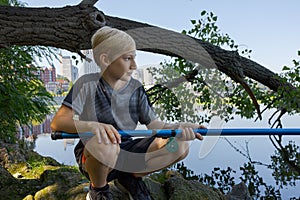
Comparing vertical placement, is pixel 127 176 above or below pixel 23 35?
below

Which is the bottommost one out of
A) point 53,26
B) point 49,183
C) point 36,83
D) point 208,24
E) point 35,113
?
point 49,183

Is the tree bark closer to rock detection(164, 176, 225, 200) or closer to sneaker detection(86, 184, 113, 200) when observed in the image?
rock detection(164, 176, 225, 200)

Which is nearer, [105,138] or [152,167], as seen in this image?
[105,138]

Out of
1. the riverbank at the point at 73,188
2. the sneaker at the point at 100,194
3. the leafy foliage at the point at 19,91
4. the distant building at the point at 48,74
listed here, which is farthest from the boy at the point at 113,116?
the distant building at the point at 48,74

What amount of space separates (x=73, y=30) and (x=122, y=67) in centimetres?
73

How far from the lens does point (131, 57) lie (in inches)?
30.9

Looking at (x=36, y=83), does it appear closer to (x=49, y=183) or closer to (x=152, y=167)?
(x=49, y=183)

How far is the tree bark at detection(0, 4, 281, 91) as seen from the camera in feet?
4.64

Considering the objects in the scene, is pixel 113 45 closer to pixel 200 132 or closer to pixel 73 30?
pixel 200 132

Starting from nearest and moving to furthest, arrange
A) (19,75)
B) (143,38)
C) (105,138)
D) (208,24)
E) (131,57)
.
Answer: (105,138) → (131,57) → (143,38) → (208,24) → (19,75)

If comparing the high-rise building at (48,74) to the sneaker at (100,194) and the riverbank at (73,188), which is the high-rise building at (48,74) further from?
the sneaker at (100,194)

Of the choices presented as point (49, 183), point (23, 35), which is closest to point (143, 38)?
point (23, 35)

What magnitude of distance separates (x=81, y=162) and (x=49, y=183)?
688 millimetres

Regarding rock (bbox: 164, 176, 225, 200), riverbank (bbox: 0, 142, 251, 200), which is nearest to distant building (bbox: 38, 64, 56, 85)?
riverbank (bbox: 0, 142, 251, 200)
